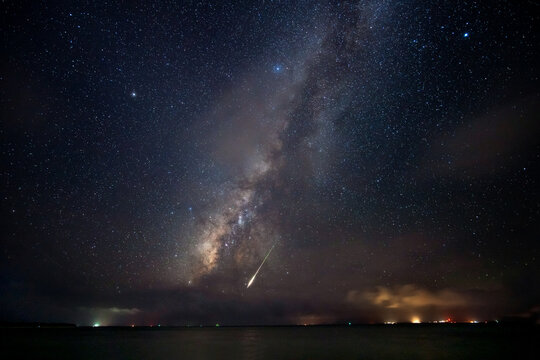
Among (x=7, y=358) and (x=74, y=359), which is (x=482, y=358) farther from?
(x=7, y=358)

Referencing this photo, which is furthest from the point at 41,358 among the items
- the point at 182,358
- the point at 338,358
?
the point at 338,358

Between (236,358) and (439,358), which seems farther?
(439,358)

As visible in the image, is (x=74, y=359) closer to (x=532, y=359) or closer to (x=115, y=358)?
(x=115, y=358)

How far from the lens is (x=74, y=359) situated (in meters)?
51.2

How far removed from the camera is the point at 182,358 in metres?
49.3

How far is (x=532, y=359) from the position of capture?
4906 cm

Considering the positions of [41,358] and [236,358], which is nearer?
[236,358]

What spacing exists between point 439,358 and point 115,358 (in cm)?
4831

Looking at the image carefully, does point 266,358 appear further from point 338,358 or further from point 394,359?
point 394,359

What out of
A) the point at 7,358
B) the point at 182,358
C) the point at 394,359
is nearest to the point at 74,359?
the point at 7,358

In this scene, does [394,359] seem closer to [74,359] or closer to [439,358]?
[439,358]

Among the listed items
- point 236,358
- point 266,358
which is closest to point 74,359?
point 236,358

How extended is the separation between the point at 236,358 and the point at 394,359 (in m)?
22.8

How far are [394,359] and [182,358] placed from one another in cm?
3043
